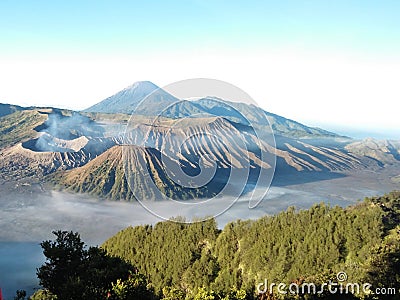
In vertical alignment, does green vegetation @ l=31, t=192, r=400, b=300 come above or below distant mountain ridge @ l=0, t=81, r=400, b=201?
below

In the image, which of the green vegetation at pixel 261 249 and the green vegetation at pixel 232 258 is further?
the green vegetation at pixel 261 249

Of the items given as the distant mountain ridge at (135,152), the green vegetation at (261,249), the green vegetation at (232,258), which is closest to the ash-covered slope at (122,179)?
the distant mountain ridge at (135,152)

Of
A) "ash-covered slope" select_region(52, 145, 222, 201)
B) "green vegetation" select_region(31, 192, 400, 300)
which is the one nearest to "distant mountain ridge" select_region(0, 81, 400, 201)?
"ash-covered slope" select_region(52, 145, 222, 201)

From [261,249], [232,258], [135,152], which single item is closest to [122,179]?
[135,152]

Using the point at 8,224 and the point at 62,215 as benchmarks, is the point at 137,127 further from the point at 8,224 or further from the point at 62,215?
the point at 8,224

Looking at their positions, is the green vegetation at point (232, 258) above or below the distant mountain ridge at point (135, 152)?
below

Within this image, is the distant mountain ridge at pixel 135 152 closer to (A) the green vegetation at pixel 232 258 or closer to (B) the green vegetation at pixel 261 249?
(B) the green vegetation at pixel 261 249

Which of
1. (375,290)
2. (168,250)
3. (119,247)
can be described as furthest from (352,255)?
(119,247)

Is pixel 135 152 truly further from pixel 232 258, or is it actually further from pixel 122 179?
pixel 232 258

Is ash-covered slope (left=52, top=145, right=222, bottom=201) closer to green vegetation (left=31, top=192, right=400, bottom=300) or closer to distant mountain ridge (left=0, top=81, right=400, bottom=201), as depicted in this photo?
distant mountain ridge (left=0, top=81, right=400, bottom=201)
